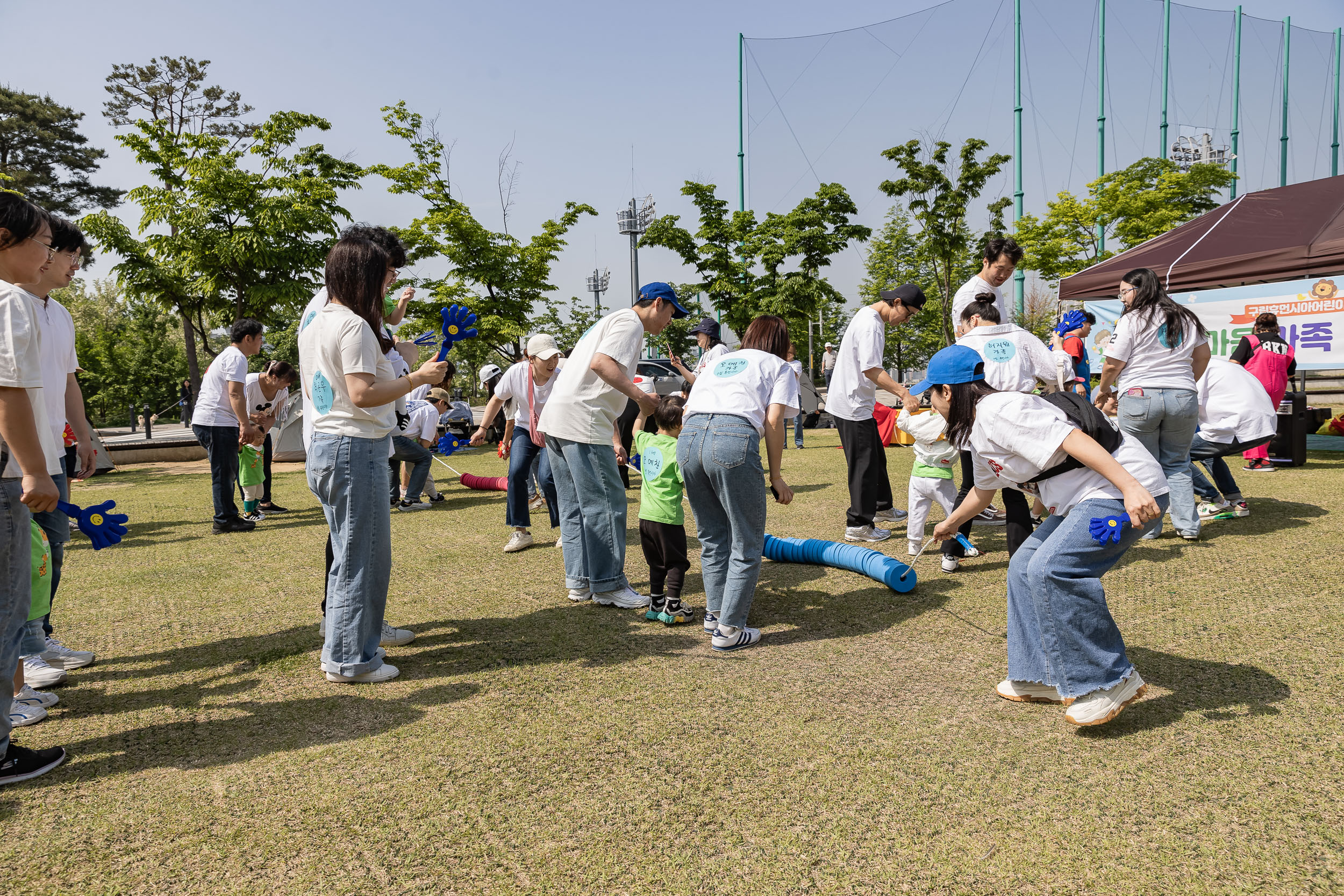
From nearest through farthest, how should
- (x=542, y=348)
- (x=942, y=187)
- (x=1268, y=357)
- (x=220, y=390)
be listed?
(x=542, y=348) < (x=220, y=390) < (x=1268, y=357) < (x=942, y=187)

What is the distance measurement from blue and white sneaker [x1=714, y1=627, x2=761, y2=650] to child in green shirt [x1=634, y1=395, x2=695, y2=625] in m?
0.49

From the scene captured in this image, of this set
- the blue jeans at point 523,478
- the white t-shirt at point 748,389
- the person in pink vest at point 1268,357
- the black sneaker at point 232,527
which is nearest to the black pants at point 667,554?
the white t-shirt at point 748,389

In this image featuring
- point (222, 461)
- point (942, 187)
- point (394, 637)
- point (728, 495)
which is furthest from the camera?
point (942, 187)

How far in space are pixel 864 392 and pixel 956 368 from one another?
10.3 ft

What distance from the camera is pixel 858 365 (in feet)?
20.8

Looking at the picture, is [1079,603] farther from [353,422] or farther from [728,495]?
[353,422]

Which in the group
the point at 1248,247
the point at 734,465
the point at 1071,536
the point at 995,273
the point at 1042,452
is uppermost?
the point at 1248,247

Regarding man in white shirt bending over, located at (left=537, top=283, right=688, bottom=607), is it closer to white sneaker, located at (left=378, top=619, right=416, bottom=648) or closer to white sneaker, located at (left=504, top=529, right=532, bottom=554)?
white sneaker, located at (left=378, top=619, right=416, bottom=648)

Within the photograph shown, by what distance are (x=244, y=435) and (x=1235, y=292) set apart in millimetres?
13177

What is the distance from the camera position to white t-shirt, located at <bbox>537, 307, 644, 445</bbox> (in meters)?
4.60

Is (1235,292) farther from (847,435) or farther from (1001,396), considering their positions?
(1001,396)

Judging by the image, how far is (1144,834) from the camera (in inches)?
93.4

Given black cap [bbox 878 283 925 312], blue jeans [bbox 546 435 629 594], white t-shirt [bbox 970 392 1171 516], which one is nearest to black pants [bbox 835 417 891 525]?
black cap [bbox 878 283 925 312]

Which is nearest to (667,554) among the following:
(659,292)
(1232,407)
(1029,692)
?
(659,292)
